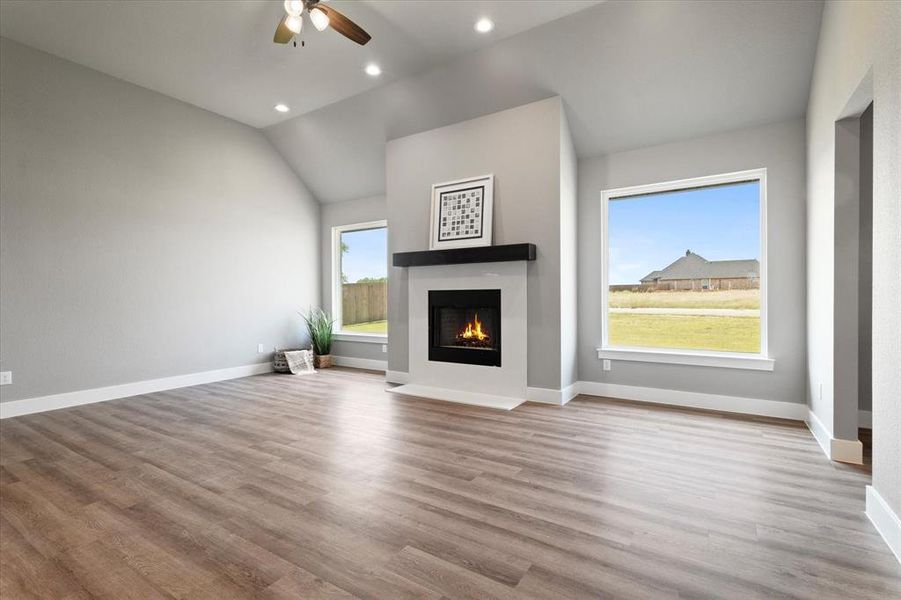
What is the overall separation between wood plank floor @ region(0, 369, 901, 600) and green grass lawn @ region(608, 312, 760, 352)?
2.67 ft

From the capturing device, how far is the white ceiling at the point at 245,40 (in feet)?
12.0

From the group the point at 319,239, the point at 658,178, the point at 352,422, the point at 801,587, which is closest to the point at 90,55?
the point at 319,239

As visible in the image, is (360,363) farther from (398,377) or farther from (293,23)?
(293,23)

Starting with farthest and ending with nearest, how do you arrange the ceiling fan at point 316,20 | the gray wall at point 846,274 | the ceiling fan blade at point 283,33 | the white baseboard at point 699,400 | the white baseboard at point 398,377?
the white baseboard at point 398,377, the white baseboard at point 699,400, the ceiling fan blade at point 283,33, the ceiling fan at point 316,20, the gray wall at point 846,274

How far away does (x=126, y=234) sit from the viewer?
4910mm

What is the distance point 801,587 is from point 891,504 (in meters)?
0.71

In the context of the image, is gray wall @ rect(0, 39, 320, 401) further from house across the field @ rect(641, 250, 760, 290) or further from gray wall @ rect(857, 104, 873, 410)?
gray wall @ rect(857, 104, 873, 410)

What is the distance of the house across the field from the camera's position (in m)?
4.11

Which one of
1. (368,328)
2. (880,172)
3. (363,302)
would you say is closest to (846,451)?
(880,172)

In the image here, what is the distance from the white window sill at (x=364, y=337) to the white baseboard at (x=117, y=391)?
1.19m

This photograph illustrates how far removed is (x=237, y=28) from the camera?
398cm

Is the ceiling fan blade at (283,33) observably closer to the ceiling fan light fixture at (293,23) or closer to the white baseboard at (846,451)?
the ceiling fan light fixture at (293,23)

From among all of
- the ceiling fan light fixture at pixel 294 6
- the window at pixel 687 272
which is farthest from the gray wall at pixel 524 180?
the ceiling fan light fixture at pixel 294 6

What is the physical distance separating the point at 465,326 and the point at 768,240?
3.04 m
